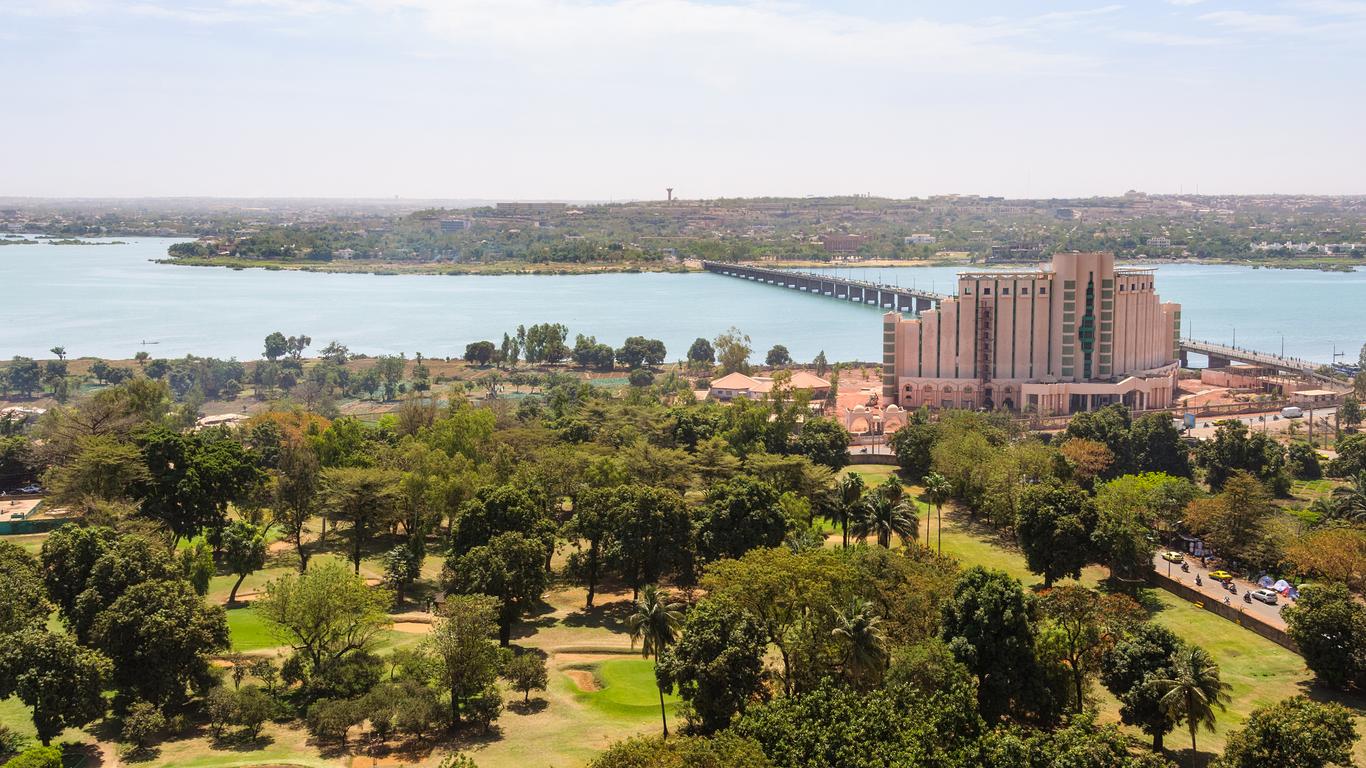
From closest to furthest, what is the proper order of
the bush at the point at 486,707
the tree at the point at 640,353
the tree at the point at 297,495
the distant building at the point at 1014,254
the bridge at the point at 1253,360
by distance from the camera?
the bush at the point at 486,707 → the tree at the point at 297,495 → the bridge at the point at 1253,360 → the tree at the point at 640,353 → the distant building at the point at 1014,254

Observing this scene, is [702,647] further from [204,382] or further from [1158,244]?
[1158,244]

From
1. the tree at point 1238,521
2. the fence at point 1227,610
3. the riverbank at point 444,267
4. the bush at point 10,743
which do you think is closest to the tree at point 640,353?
the tree at point 1238,521

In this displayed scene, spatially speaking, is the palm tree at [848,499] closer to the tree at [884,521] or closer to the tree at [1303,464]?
the tree at [884,521]

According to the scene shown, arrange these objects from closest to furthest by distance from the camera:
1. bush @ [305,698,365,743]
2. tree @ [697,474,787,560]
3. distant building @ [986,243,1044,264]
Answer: bush @ [305,698,365,743] → tree @ [697,474,787,560] → distant building @ [986,243,1044,264]

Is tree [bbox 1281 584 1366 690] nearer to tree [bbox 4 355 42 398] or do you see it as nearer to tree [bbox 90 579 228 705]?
tree [bbox 90 579 228 705]

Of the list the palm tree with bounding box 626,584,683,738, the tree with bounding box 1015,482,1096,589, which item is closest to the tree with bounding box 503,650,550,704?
the palm tree with bounding box 626,584,683,738

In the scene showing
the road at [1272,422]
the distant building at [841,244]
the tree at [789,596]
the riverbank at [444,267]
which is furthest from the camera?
the distant building at [841,244]
